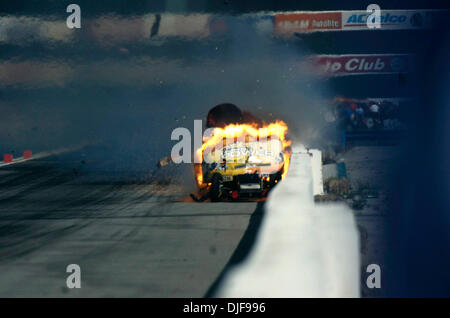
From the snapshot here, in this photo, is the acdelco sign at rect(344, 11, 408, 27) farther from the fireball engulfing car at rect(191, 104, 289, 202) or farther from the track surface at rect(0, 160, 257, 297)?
the fireball engulfing car at rect(191, 104, 289, 202)

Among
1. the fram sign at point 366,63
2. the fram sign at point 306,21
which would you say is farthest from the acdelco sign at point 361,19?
the fram sign at point 366,63

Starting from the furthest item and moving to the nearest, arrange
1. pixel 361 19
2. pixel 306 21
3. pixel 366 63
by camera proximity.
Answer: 1. pixel 366 63
2. pixel 361 19
3. pixel 306 21

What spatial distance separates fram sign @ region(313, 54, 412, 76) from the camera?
3947cm

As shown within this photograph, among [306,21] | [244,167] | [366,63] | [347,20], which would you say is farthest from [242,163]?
[366,63]

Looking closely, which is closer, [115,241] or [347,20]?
[115,241]

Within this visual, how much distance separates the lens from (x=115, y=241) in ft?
39.3

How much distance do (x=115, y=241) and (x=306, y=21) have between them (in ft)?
94.6

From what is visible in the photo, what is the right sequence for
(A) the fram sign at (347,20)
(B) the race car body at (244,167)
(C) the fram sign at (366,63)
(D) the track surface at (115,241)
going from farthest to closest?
(C) the fram sign at (366,63), (A) the fram sign at (347,20), (B) the race car body at (244,167), (D) the track surface at (115,241)

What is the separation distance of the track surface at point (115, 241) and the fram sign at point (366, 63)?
21.7m

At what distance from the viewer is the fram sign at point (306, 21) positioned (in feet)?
112

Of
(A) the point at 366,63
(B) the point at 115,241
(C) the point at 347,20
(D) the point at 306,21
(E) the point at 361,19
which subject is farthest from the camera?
(A) the point at 366,63

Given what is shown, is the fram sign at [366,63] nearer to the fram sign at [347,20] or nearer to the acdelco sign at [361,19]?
the fram sign at [347,20]

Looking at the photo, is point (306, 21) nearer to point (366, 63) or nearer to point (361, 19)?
point (361, 19)

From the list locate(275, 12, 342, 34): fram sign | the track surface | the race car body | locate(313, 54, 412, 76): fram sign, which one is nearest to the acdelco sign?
locate(275, 12, 342, 34): fram sign
